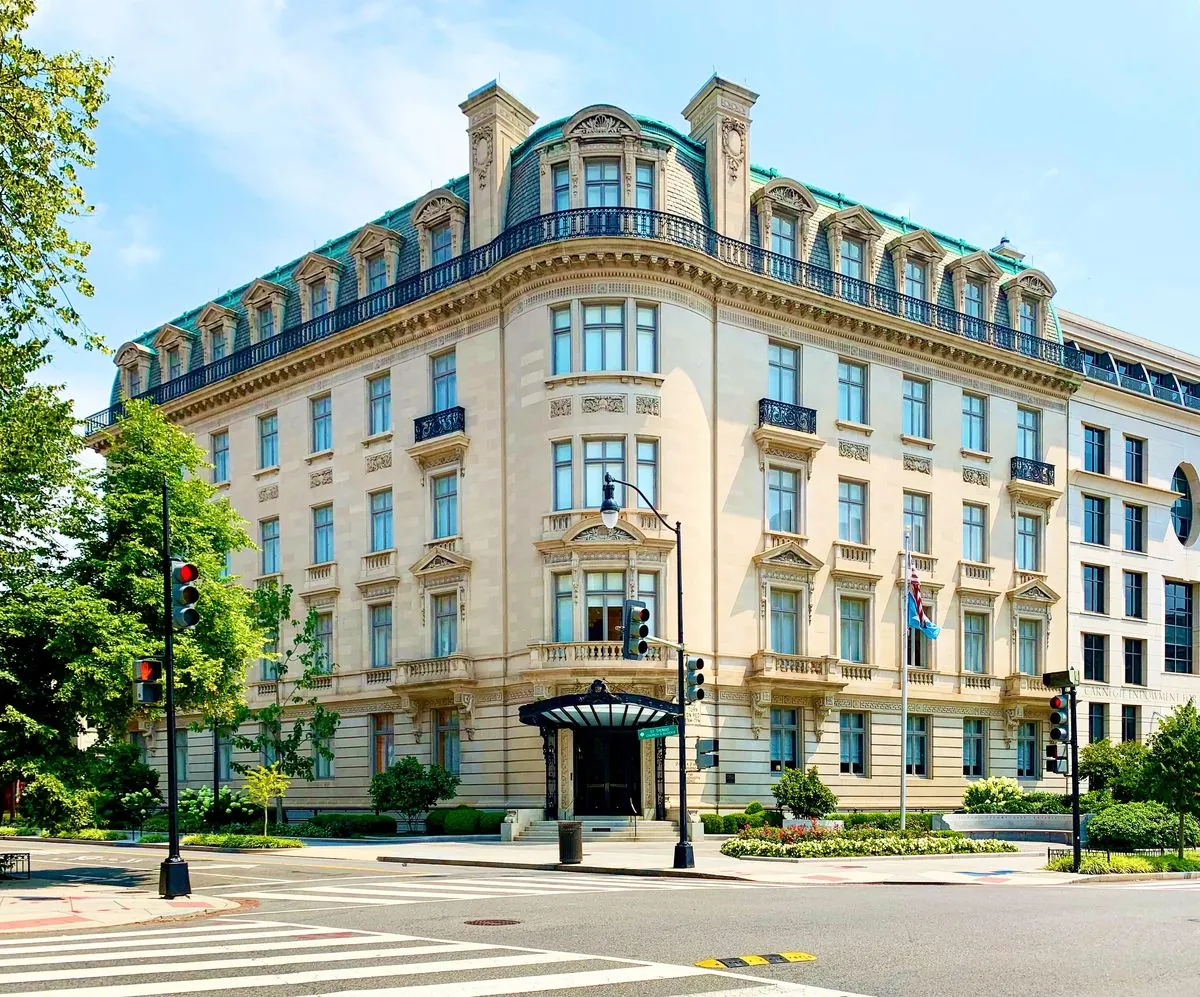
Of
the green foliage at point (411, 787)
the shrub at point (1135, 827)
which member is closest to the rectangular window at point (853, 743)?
the shrub at point (1135, 827)

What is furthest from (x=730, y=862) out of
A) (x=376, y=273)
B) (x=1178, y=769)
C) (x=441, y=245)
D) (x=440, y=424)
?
(x=376, y=273)

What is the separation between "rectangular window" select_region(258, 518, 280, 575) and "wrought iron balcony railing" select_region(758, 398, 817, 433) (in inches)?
821

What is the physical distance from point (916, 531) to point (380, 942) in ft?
121

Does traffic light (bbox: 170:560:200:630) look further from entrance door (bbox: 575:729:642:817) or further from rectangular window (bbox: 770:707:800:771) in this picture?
rectangular window (bbox: 770:707:800:771)

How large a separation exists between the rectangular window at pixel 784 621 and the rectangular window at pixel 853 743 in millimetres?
3432

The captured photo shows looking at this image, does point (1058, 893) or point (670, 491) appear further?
point (670, 491)

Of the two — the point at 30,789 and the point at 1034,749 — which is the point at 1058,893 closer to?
the point at 30,789

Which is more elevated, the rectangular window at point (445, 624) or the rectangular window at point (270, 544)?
the rectangular window at point (270, 544)

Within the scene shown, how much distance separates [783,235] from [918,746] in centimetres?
1942

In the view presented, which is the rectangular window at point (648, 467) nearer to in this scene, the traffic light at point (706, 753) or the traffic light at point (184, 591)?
the traffic light at point (706, 753)

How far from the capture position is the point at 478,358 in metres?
45.3

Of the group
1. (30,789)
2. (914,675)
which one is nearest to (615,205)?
(914,675)

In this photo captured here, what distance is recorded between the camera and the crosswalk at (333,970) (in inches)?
466

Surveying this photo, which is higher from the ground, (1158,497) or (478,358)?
(478,358)
